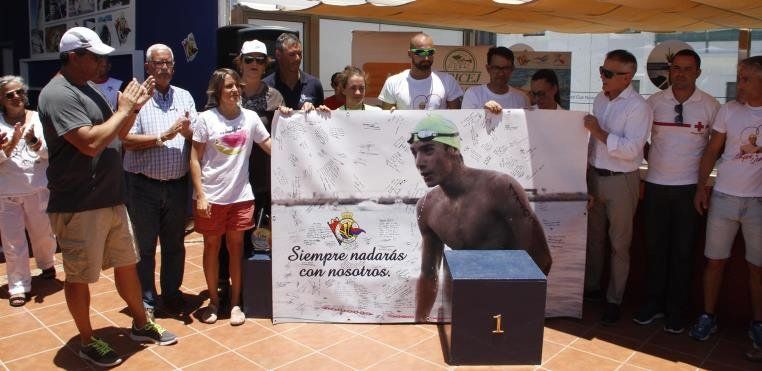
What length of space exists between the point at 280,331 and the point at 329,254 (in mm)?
574

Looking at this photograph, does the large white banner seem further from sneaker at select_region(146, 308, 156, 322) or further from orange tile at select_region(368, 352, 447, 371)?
sneaker at select_region(146, 308, 156, 322)

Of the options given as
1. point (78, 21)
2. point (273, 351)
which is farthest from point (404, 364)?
point (78, 21)

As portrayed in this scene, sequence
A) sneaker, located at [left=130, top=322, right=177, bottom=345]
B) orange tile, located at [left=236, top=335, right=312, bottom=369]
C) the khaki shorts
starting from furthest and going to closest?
sneaker, located at [left=130, top=322, right=177, bottom=345] → orange tile, located at [left=236, top=335, right=312, bottom=369] → the khaki shorts

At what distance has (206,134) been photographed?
3873 mm

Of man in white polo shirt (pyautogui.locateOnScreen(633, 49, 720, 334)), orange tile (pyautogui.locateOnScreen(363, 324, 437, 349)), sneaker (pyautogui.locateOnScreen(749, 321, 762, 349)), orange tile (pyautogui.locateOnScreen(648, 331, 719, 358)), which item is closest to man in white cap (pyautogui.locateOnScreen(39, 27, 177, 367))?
orange tile (pyautogui.locateOnScreen(363, 324, 437, 349))

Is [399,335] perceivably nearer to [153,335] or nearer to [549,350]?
[549,350]

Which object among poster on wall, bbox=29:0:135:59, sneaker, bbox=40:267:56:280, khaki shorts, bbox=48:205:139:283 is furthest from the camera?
poster on wall, bbox=29:0:135:59

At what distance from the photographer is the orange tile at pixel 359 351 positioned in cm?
360

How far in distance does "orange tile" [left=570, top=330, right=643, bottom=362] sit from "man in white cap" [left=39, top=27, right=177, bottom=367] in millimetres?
2740

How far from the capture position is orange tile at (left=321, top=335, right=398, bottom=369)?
360 cm

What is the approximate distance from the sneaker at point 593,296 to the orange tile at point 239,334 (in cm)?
230

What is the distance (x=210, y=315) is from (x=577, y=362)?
2301 millimetres

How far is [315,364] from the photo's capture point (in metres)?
3.55

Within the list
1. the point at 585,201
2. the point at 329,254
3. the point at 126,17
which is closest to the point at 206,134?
the point at 329,254
